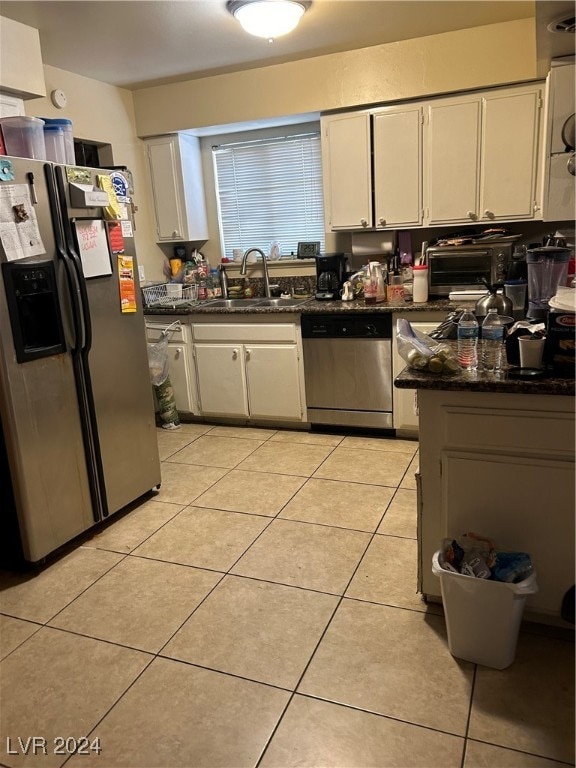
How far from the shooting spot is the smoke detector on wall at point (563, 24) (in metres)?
1.80

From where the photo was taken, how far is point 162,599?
221cm

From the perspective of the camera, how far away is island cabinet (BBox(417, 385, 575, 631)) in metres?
1.73

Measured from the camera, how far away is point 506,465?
180 centimetres

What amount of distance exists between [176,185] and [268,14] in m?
1.80

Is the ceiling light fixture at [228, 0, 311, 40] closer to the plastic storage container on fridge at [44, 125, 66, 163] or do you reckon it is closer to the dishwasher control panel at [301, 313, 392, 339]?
the plastic storage container on fridge at [44, 125, 66, 163]

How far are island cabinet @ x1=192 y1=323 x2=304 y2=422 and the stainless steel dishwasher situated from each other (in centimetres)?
11

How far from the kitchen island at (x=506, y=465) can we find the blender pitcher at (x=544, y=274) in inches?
26.1

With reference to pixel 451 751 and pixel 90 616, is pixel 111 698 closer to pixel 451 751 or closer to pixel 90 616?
pixel 90 616

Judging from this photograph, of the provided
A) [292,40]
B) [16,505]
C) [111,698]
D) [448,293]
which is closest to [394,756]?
[111,698]

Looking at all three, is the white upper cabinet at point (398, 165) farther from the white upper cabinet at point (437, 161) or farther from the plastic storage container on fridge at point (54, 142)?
the plastic storage container on fridge at point (54, 142)

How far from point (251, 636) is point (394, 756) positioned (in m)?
0.65

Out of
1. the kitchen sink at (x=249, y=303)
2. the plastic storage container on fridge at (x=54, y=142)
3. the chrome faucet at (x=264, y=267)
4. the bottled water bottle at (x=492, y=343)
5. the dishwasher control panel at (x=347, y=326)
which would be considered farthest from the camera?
the chrome faucet at (x=264, y=267)

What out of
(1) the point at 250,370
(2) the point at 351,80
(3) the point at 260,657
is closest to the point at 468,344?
(3) the point at 260,657

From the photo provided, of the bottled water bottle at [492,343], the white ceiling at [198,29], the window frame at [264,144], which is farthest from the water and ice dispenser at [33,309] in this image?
the window frame at [264,144]
